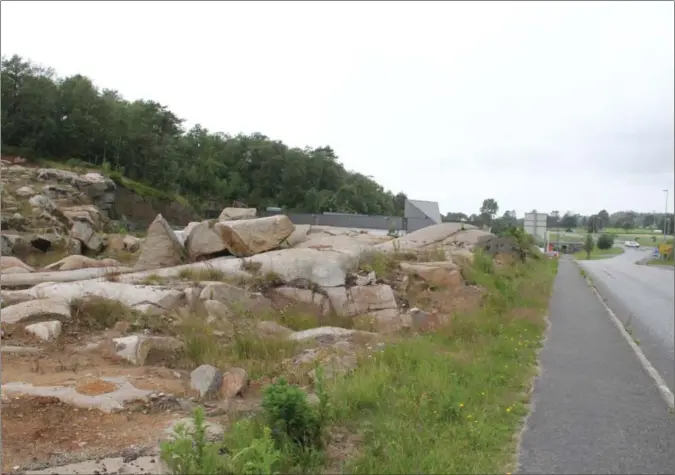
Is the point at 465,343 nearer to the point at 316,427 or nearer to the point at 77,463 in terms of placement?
the point at 316,427

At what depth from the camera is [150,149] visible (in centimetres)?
3391

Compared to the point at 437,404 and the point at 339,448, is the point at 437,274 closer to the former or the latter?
the point at 437,404

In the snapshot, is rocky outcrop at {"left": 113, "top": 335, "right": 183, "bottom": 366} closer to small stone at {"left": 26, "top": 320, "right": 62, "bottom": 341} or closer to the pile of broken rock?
the pile of broken rock

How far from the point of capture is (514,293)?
17.1 m

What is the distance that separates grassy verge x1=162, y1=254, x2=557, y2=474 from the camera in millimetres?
4277

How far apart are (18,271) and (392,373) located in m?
9.98

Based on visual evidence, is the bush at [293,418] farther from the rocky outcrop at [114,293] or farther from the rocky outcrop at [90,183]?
the rocky outcrop at [90,183]

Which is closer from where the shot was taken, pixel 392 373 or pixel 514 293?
pixel 392 373

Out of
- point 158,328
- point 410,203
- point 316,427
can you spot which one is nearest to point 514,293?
point 158,328

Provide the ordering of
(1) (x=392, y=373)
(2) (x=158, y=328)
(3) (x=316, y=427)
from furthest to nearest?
(2) (x=158, y=328) → (1) (x=392, y=373) → (3) (x=316, y=427)

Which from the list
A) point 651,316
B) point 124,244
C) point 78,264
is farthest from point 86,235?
point 651,316

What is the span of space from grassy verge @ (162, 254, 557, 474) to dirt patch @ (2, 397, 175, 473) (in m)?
0.67

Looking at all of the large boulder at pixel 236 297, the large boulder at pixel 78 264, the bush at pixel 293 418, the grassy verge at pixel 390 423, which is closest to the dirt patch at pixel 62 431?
the grassy verge at pixel 390 423

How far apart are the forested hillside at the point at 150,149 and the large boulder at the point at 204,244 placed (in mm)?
12027
